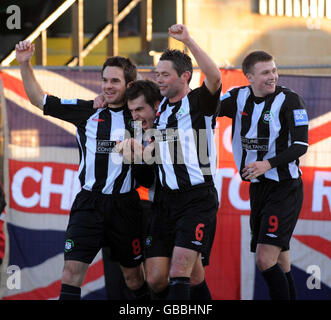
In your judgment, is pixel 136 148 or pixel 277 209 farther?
pixel 277 209

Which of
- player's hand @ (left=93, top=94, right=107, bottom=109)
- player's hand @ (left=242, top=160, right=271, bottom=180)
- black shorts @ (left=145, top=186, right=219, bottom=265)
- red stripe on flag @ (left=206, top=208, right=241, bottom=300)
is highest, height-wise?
player's hand @ (left=93, top=94, right=107, bottom=109)

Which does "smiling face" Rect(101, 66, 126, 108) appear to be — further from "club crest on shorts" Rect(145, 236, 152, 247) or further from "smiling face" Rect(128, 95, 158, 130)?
"club crest on shorts" Rect(145, 236, 152, 247)

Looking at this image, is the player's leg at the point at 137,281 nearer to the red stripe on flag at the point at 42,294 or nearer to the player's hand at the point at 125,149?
the player's hand at the point at 125,149

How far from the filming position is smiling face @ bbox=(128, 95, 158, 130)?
5.49 metres

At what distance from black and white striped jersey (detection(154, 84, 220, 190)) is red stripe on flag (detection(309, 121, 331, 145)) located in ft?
6.27

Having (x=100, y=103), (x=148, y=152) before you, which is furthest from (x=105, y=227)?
(x=100, y=103)

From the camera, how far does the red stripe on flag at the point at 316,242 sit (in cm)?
691

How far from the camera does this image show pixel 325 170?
6961 millimetres

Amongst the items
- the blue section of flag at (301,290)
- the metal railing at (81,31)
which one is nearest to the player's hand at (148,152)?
the blue section of flag at (301,290)

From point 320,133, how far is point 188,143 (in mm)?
2125

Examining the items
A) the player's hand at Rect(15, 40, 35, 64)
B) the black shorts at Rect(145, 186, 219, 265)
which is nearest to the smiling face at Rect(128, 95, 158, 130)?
the black shorts at Rect(145, 186, 219, 265)

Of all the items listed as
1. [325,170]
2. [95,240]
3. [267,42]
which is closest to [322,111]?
[325,170]

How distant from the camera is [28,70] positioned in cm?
575

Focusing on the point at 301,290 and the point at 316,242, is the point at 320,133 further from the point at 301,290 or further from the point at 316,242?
the point at 301,290
